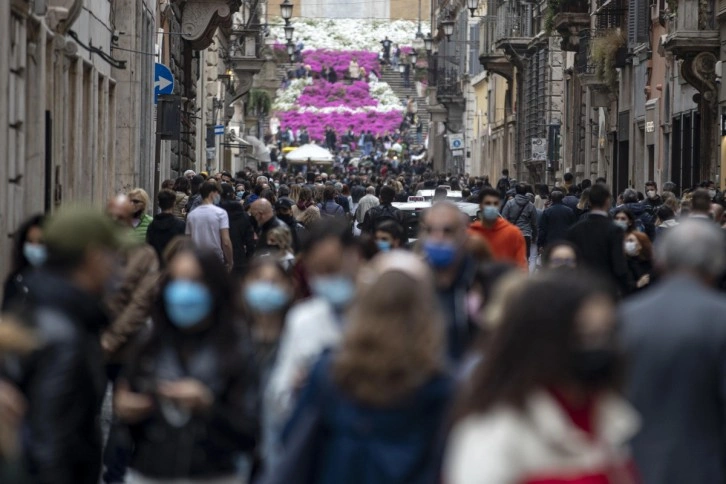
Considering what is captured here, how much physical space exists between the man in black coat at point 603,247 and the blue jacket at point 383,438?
875 cm

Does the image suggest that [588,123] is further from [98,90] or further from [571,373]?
[571,373]

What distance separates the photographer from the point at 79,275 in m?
6.52

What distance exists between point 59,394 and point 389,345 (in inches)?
53.8

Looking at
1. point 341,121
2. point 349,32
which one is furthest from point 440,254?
point 349,32

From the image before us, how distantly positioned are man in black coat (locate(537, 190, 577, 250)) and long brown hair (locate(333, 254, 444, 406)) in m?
15.9

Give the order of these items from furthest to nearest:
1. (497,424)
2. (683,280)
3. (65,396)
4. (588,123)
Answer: (588,123)
(683,280)
(65,396)
(497,424)

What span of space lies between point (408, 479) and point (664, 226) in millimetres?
12522

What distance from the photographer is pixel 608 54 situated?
137 feet

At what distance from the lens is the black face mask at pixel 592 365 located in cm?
488

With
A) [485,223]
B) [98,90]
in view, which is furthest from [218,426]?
[98,90]

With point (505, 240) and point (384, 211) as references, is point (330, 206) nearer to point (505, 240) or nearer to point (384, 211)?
point (384, 211)

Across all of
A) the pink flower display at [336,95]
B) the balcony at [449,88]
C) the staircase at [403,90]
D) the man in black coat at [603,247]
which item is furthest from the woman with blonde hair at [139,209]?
the pink flower display at [336,95]

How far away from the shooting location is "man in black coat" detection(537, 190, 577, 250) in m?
21.3

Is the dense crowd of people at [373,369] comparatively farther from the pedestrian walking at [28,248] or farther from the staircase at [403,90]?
the staircase at [403,90]
